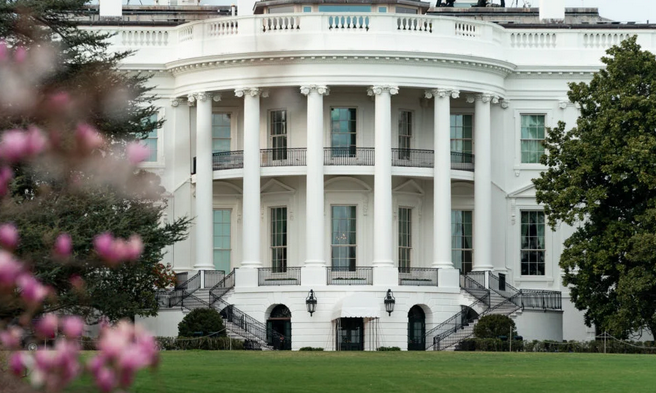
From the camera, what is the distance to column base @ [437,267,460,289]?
173 feet

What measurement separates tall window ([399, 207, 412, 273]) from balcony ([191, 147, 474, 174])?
7.73ft

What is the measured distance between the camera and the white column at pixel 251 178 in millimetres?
53500

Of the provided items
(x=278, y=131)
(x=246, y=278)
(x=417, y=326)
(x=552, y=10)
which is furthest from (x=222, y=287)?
(x=552, y=10)

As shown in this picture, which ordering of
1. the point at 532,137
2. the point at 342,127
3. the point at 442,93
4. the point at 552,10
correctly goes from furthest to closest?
the point at 552,10
the point at 532,137
the point at 342,127
the point at 442,93

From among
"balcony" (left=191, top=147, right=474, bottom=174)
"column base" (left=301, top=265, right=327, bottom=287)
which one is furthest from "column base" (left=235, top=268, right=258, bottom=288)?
"balcony" (left=191, top=147, right=474, bottom=174)

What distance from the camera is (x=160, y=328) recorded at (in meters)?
51.5

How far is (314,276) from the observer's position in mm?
52156

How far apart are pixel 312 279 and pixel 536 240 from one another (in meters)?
9.98

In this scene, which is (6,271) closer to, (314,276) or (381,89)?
(314,276)

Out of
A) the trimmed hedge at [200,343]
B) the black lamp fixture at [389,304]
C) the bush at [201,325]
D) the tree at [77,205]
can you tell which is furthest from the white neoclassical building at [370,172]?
the tree at [77,205]

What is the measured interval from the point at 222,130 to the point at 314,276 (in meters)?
8.64

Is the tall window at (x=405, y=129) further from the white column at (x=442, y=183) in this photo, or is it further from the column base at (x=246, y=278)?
the column base at (x=246, y=278)

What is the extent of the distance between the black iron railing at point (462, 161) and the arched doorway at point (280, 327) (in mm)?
9225

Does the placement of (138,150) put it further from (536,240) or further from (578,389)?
(536,240)
